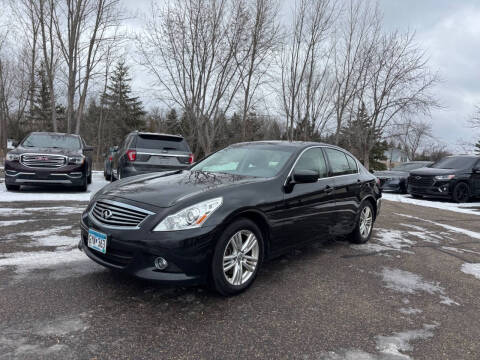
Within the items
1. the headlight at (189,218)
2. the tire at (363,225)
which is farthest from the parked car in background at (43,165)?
the tire at (363,225)

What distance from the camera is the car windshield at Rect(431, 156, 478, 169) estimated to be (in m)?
12.6

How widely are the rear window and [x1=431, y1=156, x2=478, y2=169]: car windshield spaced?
33.6 ft

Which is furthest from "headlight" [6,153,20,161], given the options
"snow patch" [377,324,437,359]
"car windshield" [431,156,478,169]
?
"car windshield" [431,156,478,169]

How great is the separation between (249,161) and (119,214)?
1781 mm

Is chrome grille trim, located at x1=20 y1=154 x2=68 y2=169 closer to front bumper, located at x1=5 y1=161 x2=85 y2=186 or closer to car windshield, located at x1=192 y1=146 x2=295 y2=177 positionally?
front bumper, located at x1=5 y1=161 x2=85 y2=186

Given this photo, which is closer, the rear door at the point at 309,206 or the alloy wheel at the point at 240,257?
the alloy wheel at the point at 240,257

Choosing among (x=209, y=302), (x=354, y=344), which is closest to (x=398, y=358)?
(x=354, y=344)

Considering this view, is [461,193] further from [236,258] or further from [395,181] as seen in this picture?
[236,258]

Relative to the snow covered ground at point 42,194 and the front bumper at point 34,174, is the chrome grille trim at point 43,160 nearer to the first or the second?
the front bumper at point 34,174

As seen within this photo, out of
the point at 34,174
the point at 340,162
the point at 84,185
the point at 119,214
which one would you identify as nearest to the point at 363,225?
the point at 340,162

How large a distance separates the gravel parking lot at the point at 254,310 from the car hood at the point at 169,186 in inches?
33.6

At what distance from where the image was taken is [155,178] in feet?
12.4

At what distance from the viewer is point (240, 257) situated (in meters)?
3.12

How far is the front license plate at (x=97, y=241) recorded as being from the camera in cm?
286
